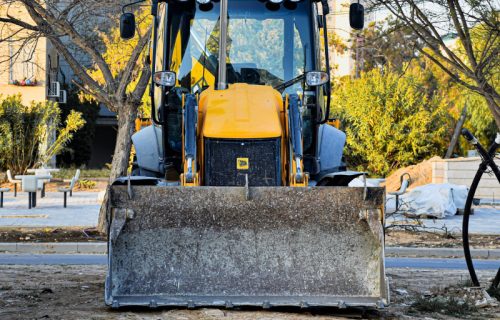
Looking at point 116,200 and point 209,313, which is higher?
point 116,200

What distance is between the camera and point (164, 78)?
9250mm

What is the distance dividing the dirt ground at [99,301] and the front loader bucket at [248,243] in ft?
0.59

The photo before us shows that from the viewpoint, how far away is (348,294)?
25.1 feet

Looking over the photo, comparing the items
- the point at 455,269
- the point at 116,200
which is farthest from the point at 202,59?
the point at 455,269

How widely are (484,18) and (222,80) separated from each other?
19.7 ft

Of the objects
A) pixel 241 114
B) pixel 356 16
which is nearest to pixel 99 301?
pixel 241 114

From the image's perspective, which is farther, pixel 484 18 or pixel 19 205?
pixel 19 205

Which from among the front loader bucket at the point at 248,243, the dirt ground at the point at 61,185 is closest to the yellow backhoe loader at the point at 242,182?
the front loader bucket at the point at 248,243

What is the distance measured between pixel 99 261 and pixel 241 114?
5630 millimetres

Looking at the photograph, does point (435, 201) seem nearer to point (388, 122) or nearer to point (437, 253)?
point (437, 253)

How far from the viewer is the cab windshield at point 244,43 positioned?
31.2ft

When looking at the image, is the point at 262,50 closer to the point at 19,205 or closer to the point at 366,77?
the point at 19,205

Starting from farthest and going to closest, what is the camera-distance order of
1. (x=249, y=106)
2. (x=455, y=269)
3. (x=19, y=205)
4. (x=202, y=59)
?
(x=19, y=205) < (x=455, y=269) < (x=202, y=59) < (x=249, y=106)

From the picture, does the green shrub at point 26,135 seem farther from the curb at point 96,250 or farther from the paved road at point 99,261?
the paved road at point 99,261
